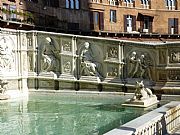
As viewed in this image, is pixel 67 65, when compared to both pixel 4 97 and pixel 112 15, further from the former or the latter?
pixel 112 15

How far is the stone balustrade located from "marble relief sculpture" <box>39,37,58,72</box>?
525 cm

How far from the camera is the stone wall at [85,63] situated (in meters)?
10.5

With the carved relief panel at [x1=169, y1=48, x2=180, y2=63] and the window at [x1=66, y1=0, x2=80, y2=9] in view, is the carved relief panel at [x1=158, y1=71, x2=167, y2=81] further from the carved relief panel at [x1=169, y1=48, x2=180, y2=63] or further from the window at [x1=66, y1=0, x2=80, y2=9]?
the window at [x1=66, y1=0, x2=80, y2=9]

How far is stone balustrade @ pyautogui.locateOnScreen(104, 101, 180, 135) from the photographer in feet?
17.8

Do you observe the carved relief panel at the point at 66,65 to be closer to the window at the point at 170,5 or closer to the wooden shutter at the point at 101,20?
the wooden shutter at the point at 101,20

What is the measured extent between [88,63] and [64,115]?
328 cm

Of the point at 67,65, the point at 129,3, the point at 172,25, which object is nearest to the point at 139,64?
the point at 67,65

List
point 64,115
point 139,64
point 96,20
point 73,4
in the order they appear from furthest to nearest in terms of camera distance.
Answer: point 96,20 < point 73,4 < point 139,64 < point 64,115

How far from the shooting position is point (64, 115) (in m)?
8.50

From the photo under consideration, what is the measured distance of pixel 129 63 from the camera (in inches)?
433

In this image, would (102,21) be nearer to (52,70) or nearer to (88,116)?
(52,70)

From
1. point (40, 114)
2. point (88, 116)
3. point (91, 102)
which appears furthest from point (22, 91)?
point (88, 116)

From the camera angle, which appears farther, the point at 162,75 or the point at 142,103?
the point at 162,75

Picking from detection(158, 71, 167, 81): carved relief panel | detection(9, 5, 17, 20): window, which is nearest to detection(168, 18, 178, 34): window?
detection(9, 5, 17, 20): window
